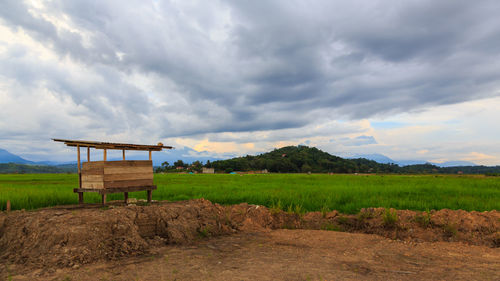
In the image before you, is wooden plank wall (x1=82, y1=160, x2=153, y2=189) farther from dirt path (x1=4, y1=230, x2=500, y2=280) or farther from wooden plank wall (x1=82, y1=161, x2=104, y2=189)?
dirt path (x1=4, y1=230, x2=500, y2=280)

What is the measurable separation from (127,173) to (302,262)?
22.9ft

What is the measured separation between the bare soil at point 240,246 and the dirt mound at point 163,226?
0.02 m

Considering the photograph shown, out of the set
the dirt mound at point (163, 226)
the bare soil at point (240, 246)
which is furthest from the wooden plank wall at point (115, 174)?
the bare soil at point (240, 246)

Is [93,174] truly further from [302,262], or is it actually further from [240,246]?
[302,262]

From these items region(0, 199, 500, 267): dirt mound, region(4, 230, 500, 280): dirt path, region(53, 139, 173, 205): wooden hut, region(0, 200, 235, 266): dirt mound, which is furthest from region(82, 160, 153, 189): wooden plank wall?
region(4, 230, 500, 280): dirt path

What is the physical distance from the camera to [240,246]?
6.53m

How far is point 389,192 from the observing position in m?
13.7

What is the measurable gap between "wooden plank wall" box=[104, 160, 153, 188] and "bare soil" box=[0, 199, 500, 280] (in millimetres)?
2373

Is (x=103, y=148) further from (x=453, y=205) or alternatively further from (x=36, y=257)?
(x=453, y=205)

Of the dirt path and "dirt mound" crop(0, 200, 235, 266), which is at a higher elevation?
"dirt mound" crop(0, 200, 235, 266)

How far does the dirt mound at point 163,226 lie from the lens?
5.62 metres

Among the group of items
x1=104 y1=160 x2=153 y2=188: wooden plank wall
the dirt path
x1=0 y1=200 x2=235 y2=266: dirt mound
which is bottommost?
the dirt path

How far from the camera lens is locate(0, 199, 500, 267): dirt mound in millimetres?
5621

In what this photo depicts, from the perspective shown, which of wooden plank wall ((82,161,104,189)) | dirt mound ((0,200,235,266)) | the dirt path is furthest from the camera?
wooden plank wall ((82,161,104,189))
